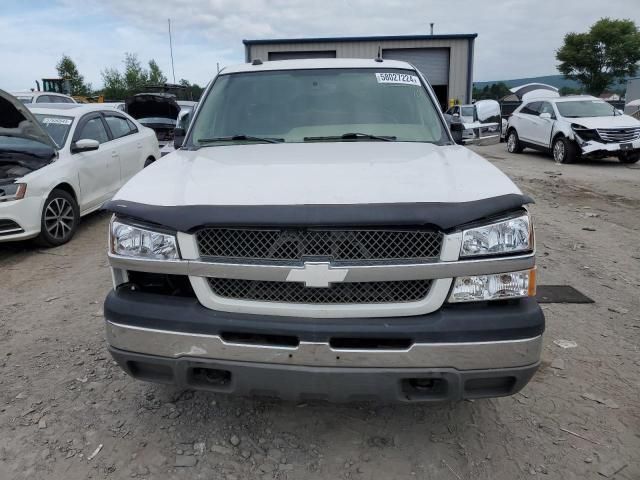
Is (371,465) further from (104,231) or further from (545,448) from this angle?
(104,231)

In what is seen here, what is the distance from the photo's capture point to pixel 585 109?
14.8m

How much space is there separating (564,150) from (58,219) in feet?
42.6

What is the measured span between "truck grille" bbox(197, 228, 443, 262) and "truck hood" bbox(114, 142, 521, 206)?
0.13 m

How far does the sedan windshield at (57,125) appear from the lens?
22.2 ft

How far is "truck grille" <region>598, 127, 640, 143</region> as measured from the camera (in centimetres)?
1366

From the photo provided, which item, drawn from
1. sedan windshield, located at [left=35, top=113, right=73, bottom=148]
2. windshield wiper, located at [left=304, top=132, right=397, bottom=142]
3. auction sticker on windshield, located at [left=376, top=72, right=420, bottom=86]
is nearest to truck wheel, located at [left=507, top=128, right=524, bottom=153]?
sedan windshield, located at [left=35, top=113, right=73, bottom=148]

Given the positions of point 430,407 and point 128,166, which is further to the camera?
point 128,166

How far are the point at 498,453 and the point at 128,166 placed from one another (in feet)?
23.1

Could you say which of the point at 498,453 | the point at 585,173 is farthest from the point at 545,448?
the point at 585,173

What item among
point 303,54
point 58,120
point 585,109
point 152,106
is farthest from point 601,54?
point 58,120

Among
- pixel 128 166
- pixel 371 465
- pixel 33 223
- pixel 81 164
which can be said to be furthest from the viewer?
pixel 128 166

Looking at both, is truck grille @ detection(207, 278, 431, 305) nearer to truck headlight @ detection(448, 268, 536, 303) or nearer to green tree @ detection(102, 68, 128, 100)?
truck headlight @ detection(448, 268, 536, 303)

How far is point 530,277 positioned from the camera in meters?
2.24

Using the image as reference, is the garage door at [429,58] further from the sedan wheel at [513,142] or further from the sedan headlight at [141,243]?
the sedan headlight at [141,243]
